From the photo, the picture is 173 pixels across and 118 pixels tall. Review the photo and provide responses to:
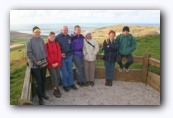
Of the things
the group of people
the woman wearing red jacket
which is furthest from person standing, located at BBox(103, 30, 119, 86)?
the woman wearing red jacket

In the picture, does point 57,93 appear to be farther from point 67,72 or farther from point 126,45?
point 126,45

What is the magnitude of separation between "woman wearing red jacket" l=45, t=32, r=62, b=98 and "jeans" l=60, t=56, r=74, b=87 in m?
0.18

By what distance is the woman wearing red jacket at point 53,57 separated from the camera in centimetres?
438

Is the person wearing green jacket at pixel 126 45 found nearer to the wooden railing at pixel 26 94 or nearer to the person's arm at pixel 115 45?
the person's arm at pixel 115 45

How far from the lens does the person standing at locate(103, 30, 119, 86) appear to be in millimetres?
4863

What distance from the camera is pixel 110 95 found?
4746 mm

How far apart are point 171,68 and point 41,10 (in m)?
2.20

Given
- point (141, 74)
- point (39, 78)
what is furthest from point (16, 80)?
point (141, 74)

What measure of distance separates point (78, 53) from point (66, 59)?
27cm

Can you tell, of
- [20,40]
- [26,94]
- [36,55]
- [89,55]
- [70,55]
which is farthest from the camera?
[89,55]

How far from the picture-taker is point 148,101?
4551 millimetres

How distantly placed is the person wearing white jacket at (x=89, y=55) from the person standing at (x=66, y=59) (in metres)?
0.32

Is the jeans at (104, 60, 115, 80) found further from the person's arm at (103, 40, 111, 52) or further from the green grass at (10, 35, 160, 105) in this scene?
the green grass at (10, 35, 160, 105)
